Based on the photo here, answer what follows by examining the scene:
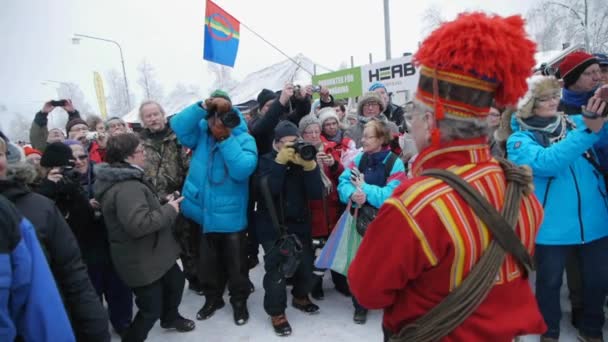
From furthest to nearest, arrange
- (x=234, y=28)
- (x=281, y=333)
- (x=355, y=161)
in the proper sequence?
(x=234, y=28) → (x=355, y=161) → (x=281, y=333)

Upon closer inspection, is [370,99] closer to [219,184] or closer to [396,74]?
[219,184]

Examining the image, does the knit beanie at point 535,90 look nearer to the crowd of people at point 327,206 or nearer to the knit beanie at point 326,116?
the crowd of people at point 327,206

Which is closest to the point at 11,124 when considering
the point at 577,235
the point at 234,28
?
the point at 234,28

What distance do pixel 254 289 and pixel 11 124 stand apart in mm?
71618

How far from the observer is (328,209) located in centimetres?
375

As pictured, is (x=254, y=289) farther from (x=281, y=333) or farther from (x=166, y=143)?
(x=166, y=143)

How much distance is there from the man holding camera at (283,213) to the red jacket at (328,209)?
0.25 m

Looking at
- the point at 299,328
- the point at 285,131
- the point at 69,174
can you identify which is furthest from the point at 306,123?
the point at 69,174

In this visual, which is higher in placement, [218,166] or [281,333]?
[218,166]

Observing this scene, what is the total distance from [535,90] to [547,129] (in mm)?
274

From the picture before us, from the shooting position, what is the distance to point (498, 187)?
49.8 inches

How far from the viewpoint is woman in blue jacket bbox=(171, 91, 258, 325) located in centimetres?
321

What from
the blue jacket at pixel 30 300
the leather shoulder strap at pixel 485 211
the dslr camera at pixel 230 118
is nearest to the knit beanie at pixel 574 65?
the leather shoulder strap at pixel 485 211

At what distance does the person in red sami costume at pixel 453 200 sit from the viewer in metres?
1.16
